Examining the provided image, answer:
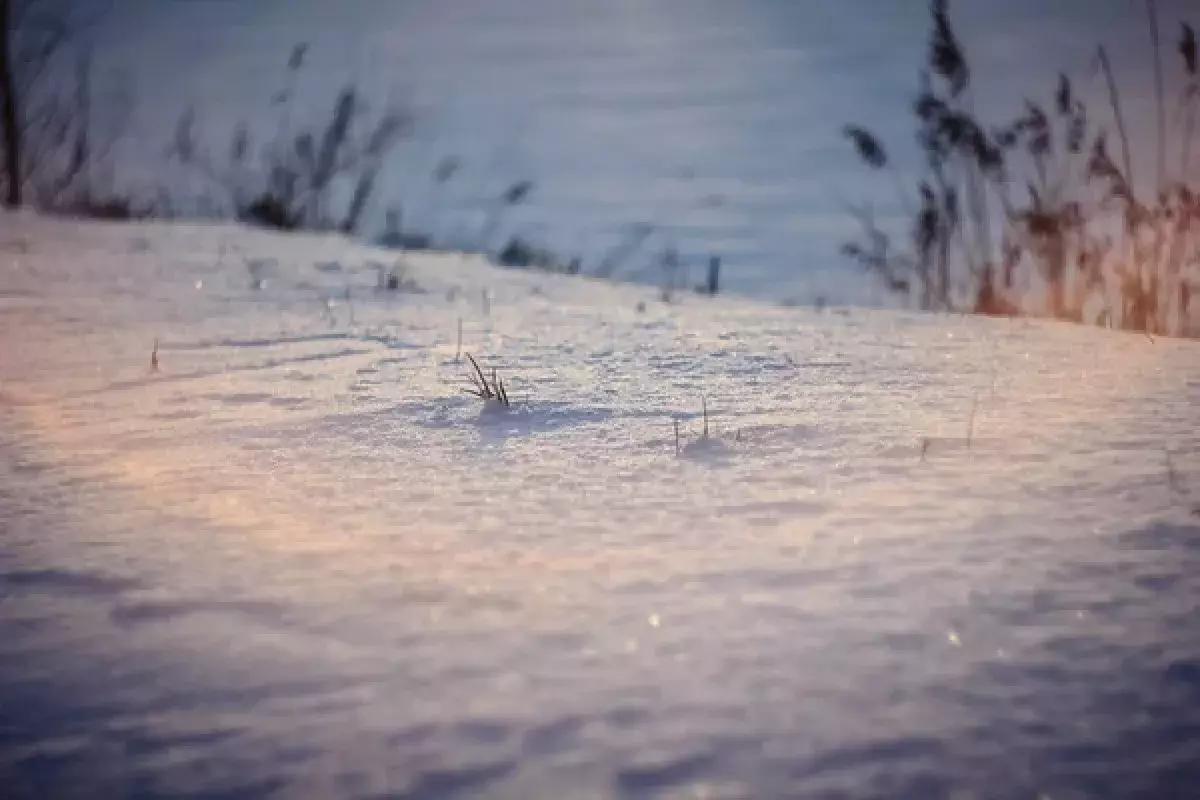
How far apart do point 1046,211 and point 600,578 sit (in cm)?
268

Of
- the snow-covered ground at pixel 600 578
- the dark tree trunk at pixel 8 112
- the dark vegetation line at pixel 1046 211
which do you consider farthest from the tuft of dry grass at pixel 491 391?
the dark tree trunk at pixel 8 112


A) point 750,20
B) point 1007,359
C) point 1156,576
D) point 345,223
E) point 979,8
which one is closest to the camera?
point 1156,576

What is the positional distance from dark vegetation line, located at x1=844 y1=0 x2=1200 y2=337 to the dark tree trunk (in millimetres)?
3849

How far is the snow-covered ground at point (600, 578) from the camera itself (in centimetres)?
73

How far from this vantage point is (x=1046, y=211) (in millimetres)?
3104

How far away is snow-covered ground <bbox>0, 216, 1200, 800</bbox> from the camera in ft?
2.39

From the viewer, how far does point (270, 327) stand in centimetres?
224

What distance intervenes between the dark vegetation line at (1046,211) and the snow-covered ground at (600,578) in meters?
1.03

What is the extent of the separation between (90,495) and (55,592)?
0.29 meters

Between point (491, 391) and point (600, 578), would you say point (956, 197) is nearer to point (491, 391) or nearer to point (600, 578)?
point (491, 391)

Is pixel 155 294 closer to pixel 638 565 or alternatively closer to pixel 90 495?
pixel 90 495

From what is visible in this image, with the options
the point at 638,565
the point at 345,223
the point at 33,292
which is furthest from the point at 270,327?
Answer: the point at 345,223

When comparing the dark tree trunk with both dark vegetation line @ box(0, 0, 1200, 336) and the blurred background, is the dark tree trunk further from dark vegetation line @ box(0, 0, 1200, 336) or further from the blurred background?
the blurred background

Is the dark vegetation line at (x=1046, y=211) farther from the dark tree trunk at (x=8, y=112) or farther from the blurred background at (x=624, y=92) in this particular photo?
the dark tree trunk at (x=8, y=112)
